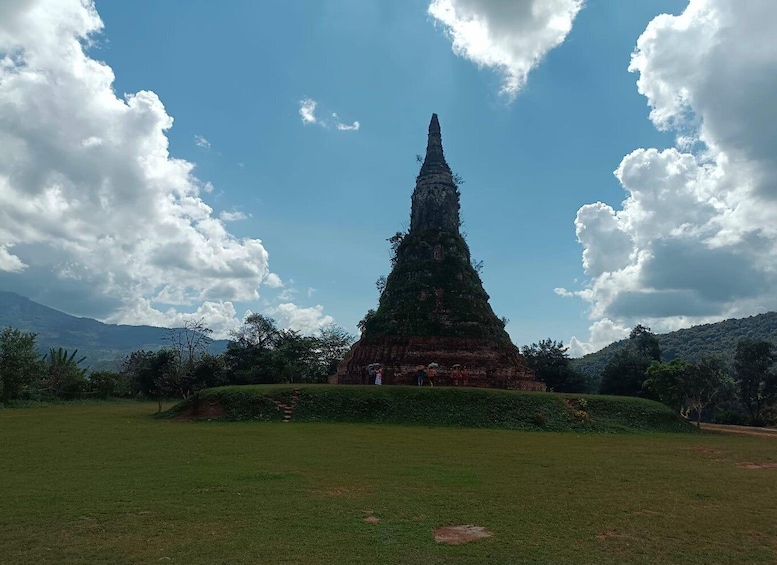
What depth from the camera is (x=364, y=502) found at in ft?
39.3

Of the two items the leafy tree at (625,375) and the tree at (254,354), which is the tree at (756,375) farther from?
the tree at (254,354)

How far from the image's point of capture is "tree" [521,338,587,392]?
6141cm

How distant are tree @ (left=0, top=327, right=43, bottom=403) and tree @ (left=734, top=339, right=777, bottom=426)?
65.4 metres

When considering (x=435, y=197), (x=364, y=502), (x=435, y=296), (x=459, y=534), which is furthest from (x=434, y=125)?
(x=459, y=534)

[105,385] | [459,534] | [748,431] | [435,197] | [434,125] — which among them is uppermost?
[434,125]

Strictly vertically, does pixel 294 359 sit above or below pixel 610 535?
above


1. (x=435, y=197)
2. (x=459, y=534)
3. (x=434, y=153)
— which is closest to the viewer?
(x=459, y=534)

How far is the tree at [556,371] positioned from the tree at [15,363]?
4946 centimetres

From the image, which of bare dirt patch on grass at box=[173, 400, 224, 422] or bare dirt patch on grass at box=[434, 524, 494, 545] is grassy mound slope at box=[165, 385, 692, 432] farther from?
bare dirt patch on grass at box=[434, 524, 494, 545]

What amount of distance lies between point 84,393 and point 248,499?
53.2 m

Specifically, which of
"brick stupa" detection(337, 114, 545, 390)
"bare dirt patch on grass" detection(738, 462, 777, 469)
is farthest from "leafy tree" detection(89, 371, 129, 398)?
"bare dirt patch on grass" detection(738, 462, 777, 469)

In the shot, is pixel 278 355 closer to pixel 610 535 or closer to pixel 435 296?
pixel 435 296

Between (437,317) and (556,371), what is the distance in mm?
22418

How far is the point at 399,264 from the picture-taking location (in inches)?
2119
